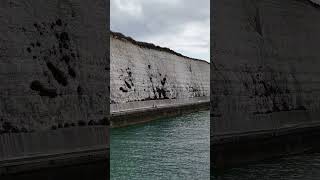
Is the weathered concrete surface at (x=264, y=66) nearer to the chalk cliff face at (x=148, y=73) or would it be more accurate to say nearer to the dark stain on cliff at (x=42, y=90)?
the dark stain on cliff at (x=42, y=90)

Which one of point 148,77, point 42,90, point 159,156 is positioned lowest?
point 159,156

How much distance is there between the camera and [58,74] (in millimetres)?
9047

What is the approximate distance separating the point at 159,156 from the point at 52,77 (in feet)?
18.8

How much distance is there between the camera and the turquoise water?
10962mm

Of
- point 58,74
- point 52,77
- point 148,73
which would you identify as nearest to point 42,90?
point 52,77

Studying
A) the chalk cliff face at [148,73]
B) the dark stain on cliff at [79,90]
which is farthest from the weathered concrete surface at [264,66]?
the chalk cliff face at [148,73]

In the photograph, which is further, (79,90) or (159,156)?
(159,156)

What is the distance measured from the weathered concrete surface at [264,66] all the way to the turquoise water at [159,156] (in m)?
1.39

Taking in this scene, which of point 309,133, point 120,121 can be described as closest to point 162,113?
point 120,121

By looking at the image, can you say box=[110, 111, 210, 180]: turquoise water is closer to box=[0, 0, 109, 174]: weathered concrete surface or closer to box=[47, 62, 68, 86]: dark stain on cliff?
box=[0, 0, 109, 174]: weathered concrete surface

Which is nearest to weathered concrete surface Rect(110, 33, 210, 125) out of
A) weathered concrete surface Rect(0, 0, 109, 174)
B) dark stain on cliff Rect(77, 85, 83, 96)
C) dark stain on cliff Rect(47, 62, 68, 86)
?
weathered concrete surface Rect(0, 0, 109, 174)

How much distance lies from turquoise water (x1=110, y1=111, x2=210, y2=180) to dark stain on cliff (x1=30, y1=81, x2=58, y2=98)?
2760mm

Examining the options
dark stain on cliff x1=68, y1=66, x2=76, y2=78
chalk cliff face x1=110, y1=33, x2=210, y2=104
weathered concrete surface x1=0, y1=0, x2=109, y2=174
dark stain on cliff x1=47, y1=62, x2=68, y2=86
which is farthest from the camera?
chalk cliff face x1=110, y1=33, x2=210, y2=104

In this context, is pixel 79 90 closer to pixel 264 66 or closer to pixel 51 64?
pixel 51 64
